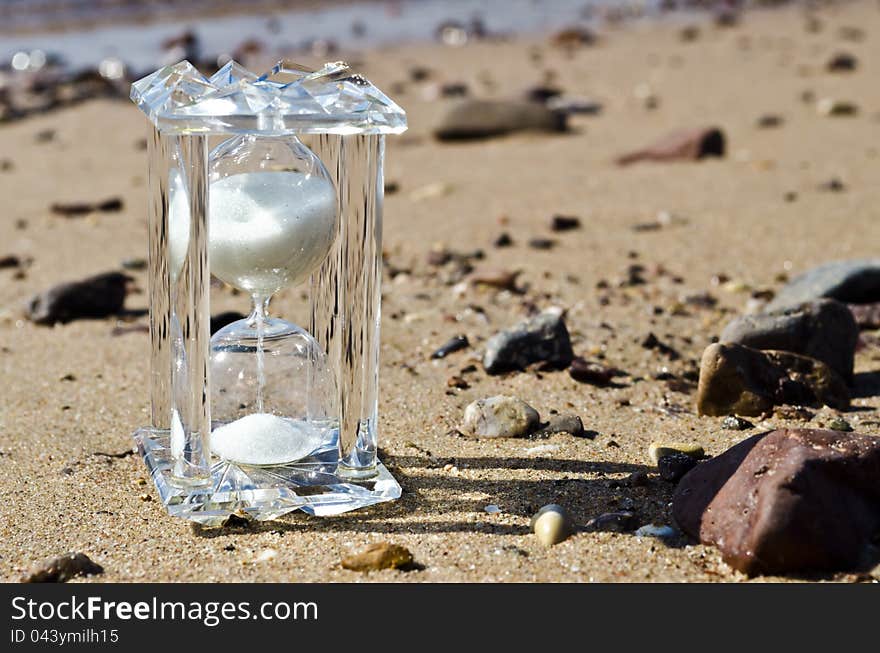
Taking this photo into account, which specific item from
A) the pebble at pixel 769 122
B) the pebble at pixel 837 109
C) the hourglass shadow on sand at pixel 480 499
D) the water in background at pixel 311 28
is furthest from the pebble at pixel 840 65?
the hourglass shadow on sand at pixel 480 499

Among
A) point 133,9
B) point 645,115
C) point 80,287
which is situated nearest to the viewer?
point 80,287

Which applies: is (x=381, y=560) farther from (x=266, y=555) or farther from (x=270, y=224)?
(x=270, y=224)

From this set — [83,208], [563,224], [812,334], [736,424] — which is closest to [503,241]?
[563,224]

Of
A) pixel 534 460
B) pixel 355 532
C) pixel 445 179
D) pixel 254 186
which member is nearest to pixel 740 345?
pixel 534 460

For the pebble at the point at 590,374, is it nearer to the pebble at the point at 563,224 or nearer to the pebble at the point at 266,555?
the pebble at the point at 266,555

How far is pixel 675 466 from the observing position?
366 centimetres

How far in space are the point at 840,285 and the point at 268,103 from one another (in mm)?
3115

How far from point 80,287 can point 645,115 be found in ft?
20.0

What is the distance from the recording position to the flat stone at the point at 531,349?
4.74 m

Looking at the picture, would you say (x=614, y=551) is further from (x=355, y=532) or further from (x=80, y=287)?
(x=80, y=287)

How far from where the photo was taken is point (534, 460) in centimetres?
388

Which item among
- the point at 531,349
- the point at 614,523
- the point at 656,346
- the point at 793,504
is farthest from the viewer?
the point at 656,346

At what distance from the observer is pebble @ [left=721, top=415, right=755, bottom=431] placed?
13.5ft

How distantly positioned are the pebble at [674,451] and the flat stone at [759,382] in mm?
357
